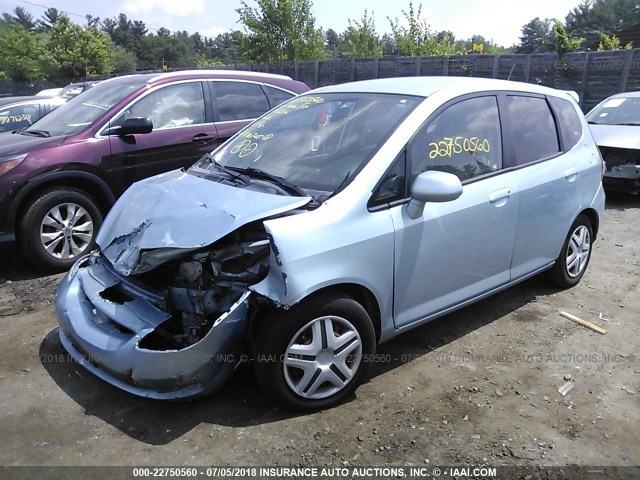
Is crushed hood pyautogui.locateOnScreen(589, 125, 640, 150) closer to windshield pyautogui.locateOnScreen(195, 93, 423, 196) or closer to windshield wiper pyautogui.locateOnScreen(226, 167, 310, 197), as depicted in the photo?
windshield pyautogui.locateOnScreen(195, 93, 423, 196)

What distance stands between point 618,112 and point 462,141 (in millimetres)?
6778

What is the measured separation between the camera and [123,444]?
273 centimetres

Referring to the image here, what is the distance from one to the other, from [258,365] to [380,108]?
1.85m

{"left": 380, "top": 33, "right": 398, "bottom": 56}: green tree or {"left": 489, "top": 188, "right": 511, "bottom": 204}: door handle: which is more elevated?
{"left": 380, "top": 33, "right": 398, "bottom": 56}: green tree

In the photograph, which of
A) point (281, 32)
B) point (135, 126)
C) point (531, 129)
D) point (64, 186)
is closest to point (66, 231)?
point (64, 186)

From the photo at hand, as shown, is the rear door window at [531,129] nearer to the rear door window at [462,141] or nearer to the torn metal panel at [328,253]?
the rear door window at [462,141]

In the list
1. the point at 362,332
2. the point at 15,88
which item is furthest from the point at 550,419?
the point at 15,88

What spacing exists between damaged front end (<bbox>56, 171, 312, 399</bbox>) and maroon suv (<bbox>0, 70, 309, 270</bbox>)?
6.70 ft

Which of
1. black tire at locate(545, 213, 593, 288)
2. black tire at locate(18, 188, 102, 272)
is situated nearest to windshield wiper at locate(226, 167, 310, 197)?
black tire at locate(18, 188, 102, 272)

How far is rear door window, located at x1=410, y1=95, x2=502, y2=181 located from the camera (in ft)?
10.9

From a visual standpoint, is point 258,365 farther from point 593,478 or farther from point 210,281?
point 593,478

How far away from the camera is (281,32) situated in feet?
97.1

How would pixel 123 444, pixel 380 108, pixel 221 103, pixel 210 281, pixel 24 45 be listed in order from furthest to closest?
pixel 24 45 → pixel 221 103 → pixel 380 108 → pixel 210 281 → pixel 123 444

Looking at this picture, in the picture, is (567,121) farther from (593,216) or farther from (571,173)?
(593,216)
